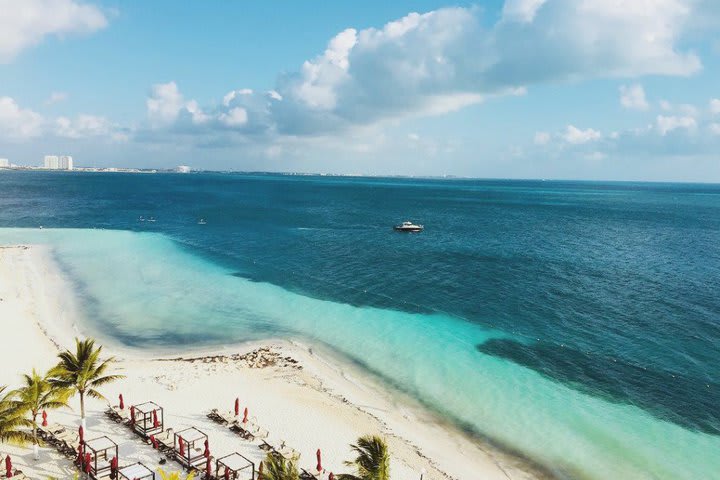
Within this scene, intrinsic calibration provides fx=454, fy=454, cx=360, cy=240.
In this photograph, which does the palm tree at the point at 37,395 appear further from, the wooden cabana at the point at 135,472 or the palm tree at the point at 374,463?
the palm tree at the point at 374,463

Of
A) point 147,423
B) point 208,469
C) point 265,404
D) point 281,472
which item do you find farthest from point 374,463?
point 147,423

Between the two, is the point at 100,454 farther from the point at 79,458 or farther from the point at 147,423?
the point at 147,423

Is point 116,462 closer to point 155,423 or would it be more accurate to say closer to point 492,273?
point 155,423

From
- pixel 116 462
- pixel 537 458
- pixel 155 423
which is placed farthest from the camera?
pixel 537 458

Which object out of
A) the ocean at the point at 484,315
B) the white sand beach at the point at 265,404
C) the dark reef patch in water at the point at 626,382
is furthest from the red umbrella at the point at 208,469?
the dark reef patch in water at the point at 626,382

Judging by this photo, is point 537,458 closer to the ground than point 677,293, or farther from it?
closer to the ground

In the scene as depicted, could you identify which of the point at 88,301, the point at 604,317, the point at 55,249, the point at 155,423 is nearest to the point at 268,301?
the point at 88,301

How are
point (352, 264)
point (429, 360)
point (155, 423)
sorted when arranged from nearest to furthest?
point (155, 423) < point (429, 360) < point (352, 264)
